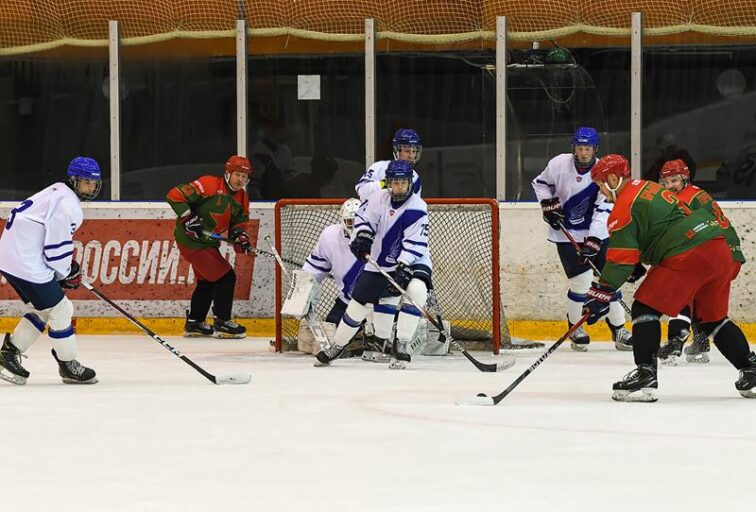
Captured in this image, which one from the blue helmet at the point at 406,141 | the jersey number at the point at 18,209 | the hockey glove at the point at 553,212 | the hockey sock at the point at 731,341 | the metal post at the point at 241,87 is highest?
the metal post at the point at 241,87

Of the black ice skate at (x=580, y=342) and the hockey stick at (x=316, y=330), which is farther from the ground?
the hockey stick at (x=316, y=330)

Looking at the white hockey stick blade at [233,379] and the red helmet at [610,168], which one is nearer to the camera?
the red helmet at [610,168]

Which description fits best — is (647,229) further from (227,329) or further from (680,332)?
(227,329)

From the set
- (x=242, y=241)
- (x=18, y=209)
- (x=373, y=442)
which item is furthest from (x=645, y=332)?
(x=242, y=241)

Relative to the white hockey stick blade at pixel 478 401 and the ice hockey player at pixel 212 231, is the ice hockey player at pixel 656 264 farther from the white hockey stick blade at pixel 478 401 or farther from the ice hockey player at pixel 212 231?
the ice hockey player at pixel 212 231

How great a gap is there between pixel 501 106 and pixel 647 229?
348 centimetres

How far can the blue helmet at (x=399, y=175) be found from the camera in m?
6.48

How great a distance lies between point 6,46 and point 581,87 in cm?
339

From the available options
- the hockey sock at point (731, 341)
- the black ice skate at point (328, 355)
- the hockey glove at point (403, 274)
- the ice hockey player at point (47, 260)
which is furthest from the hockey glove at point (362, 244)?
the hockey sock at point (731, 341)

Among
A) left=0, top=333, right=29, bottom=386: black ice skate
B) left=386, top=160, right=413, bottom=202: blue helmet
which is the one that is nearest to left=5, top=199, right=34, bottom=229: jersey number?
left=0, top=333, right=29, bottom=386: black ice skate

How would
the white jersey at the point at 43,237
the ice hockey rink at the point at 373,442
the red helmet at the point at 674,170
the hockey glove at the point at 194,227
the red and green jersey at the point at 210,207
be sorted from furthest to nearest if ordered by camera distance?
the red and green jersey at the point at 210,207
the hockey glove at the point at 194,227
the red helmet at the point at 674,170
the white jersey at the point at 43,237
the ice hockey rink at the point at 373,442

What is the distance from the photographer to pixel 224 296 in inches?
323

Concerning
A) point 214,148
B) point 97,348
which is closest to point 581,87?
point 214,148

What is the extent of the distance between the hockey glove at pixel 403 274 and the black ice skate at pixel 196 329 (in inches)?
80.7
